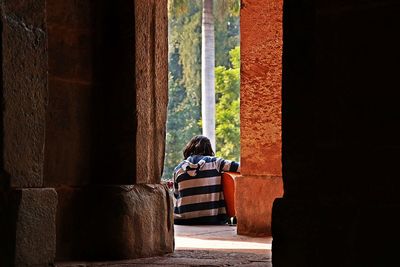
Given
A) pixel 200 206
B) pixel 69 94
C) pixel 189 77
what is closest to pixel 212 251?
pixel 69 94

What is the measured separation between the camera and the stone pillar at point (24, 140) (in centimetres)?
403

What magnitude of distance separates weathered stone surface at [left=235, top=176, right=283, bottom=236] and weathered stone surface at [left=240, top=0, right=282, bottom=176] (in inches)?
3.4

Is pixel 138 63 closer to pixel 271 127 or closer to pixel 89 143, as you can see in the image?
pixel 89 143

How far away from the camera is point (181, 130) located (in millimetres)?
34594

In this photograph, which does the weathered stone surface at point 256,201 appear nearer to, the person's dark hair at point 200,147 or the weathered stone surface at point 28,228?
the person's dark hair at point 200,147

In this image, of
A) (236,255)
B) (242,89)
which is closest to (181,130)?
(242,89)

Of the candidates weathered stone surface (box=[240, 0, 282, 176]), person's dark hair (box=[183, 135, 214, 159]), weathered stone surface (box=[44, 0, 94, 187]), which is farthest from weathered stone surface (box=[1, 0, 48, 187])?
person's dark hair (box=[183, 135, 214, 159])

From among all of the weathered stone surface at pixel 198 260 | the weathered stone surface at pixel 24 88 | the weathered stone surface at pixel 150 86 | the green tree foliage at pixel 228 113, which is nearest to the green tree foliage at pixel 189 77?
the green tree foliage at pixel 228 113

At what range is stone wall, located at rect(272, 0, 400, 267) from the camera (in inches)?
141

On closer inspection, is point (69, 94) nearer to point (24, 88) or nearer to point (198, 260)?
point (24, 88)

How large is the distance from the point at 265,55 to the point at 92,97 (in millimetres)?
2828

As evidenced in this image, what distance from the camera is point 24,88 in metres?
4.18

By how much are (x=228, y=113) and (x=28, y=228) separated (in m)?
24.6

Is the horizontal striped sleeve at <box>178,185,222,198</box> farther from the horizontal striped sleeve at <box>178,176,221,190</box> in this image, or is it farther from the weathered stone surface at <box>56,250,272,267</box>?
the weathered stone surface at <box>56,250,272,267</box>
